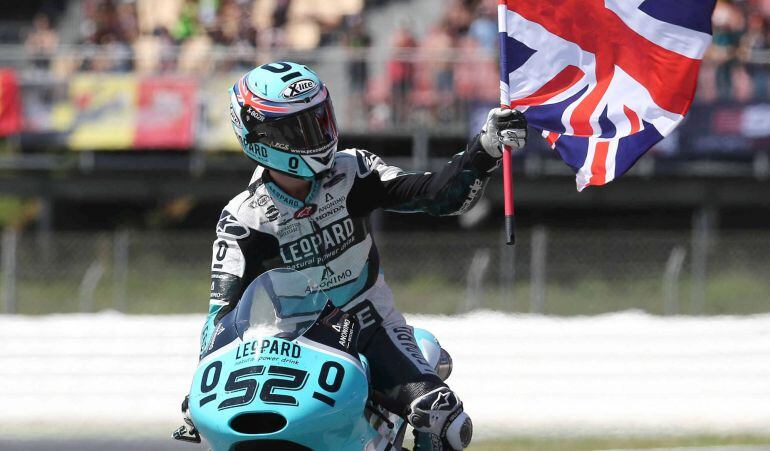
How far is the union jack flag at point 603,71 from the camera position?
715cm

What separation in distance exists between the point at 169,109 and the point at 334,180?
1192 cm

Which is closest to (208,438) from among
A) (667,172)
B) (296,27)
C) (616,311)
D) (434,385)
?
(434,385)

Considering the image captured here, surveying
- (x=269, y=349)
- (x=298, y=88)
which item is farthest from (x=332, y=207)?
(x=269, y=349)

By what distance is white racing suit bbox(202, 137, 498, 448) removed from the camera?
5.85 meters

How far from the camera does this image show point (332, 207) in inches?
237

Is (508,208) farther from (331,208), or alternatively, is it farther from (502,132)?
(331,208)

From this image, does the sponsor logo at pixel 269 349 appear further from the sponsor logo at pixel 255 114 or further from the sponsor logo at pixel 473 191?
the sponsor logo at pixel 473 191

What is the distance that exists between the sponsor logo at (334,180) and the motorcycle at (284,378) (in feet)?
2.99

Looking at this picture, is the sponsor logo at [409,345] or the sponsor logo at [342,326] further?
the sponsor logo at [409,345]

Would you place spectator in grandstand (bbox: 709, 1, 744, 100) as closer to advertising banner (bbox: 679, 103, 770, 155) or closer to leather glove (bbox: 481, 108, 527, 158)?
advertising banner (bbox: 679, 103, 770, 155)

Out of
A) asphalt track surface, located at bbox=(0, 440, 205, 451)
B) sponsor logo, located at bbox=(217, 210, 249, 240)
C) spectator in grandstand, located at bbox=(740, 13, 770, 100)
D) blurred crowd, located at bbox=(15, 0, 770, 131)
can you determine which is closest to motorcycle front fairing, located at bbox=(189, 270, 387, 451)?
sponsor logo, located at bbox=(217, 210, 249, 240)

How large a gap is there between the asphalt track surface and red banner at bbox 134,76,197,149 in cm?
726


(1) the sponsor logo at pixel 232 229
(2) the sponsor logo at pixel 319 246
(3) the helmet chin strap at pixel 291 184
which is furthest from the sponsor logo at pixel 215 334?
(3) the helmet chin strap at pixel 291 184

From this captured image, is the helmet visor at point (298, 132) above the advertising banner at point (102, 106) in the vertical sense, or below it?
above
